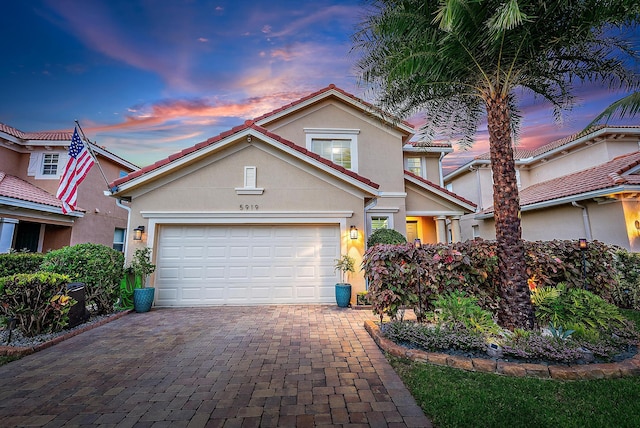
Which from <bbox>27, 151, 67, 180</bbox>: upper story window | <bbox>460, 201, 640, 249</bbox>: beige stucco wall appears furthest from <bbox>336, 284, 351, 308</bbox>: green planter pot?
<bbox>27, 151, 67, 180</bbox>: upper story window

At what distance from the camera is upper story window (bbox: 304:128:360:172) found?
11.5 metres

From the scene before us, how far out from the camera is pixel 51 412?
9.72 feet

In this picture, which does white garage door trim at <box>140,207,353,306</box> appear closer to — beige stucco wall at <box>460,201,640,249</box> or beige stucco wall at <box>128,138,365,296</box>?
beige stucco wall at <box>128,138,365,296</box>

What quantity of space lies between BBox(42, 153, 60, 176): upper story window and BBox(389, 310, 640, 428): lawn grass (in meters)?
18.5

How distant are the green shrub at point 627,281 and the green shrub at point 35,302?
13599 mm

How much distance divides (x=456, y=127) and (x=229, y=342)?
319 inches

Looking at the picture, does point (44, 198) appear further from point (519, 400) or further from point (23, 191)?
point (519, 400)

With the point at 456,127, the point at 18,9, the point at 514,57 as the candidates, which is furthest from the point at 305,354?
the point at 18,9

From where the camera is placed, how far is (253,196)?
8484 millimetres

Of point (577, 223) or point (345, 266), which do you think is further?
point (577, 223)

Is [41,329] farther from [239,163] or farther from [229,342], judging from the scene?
[239,163]

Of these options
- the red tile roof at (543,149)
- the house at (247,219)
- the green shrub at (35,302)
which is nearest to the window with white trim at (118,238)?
the house at (247,219)

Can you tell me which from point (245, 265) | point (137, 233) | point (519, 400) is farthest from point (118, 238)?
point (519, 400)

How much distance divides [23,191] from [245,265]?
11705 millimetres
